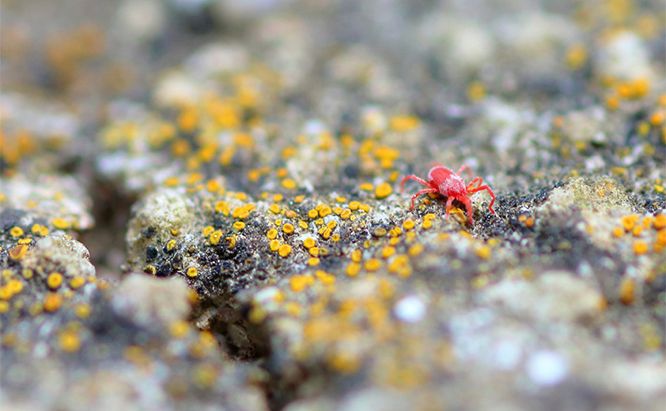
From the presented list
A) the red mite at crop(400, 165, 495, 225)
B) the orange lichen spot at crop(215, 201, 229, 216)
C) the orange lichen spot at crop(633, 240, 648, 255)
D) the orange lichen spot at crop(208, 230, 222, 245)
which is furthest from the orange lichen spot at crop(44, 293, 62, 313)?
the orange lichen spot at crop(633, 240, 648, 255)

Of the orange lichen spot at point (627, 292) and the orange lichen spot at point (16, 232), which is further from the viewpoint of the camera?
the orange lichen spot at point (16, 232)

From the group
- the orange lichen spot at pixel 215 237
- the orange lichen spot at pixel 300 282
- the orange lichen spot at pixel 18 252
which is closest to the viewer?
the orange lichen spot at pixel 300 282

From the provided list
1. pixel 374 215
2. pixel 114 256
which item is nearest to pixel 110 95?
pixel 114 256

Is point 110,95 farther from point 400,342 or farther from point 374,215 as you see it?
point 400,342

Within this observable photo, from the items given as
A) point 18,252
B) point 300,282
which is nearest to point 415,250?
point 300,282

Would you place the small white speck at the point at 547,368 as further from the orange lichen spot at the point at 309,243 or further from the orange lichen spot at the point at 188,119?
the orange lichen spot at the point at 188,119

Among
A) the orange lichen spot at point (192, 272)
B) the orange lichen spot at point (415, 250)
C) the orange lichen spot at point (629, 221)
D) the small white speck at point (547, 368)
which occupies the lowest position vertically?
the orange lichen spot at point (192, 272)

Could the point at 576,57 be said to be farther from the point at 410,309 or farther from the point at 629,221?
the point at 410,309

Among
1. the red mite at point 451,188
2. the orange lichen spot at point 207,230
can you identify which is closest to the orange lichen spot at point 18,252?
the orange lichen spot at point 207,230
